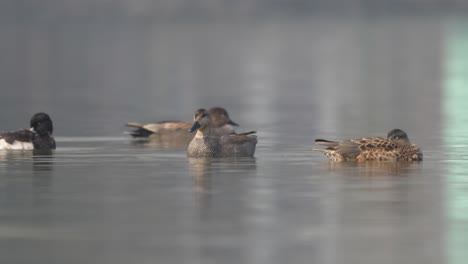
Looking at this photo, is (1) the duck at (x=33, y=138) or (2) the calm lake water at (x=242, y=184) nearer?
(2) the calm lake water at (x=242, y=184)

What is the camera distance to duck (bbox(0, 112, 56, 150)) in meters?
28.4

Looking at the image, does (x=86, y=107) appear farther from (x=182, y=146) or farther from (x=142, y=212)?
(x=142, y=212)

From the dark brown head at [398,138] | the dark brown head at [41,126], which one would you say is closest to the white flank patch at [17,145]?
the dark brown head at [41,126]

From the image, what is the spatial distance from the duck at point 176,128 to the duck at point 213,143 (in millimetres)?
3844

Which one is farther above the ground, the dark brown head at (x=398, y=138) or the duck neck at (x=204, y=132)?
the duck neck at (x=204, y=132)

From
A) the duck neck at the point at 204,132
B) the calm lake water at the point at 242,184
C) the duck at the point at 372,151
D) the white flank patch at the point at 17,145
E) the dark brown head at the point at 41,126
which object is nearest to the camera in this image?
the calm lake water at the point at 242,184

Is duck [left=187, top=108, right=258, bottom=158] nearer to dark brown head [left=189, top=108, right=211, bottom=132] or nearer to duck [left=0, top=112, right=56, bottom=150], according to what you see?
dark brown head [left=189, top=108, right=211, bottom=132]

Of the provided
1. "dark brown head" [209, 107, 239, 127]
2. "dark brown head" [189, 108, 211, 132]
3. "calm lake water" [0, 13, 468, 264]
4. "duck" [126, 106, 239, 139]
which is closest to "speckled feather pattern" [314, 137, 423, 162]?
"calm lake water" [0, 13, 468, 264]

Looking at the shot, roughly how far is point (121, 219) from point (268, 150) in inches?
369

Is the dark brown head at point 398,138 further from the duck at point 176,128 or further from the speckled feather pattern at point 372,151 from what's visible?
the duck at point 176,128

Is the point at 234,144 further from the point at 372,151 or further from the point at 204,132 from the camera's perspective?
the point at 372,151

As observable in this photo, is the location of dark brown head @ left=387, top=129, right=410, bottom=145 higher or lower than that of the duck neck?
lower

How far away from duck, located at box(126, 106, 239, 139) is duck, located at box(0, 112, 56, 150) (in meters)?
3.07

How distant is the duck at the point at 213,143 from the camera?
1054 inches
